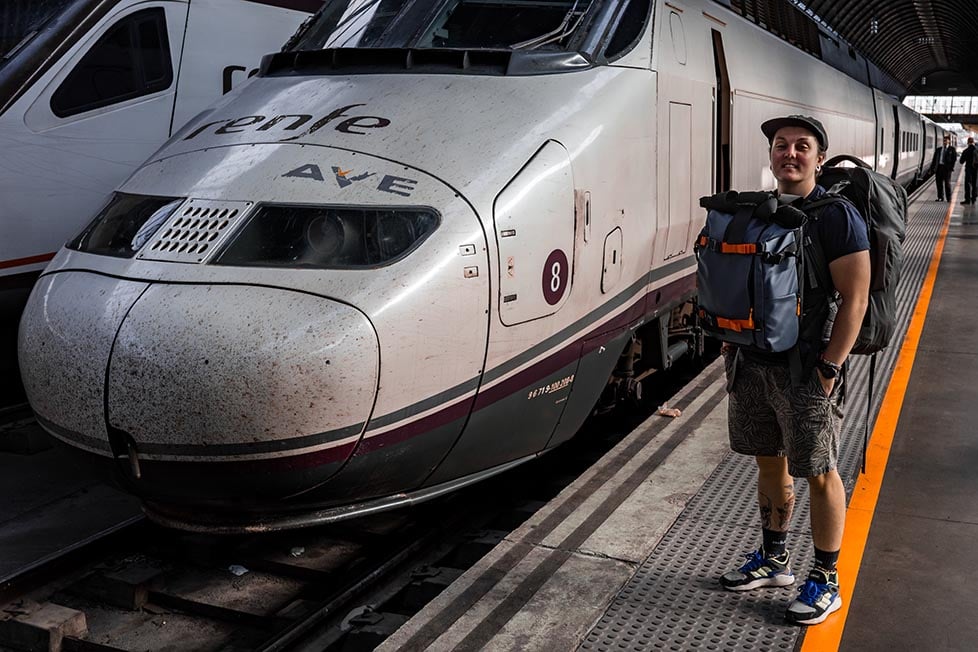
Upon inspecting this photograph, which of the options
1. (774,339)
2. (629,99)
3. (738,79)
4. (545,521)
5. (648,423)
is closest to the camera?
(774,339)

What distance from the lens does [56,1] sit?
6.66 meters

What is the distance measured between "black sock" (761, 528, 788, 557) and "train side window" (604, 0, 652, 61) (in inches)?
87.0

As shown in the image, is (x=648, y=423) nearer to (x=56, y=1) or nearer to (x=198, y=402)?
(x=198, y=402)

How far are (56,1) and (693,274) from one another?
4.32 meters

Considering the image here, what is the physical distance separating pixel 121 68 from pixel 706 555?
500 cm

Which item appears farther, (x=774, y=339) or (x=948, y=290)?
(x=948, y=290)

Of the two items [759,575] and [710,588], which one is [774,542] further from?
[710,588]

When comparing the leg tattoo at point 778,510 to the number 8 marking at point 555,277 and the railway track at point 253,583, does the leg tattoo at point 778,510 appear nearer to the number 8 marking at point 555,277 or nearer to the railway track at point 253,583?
the number 8 marking at point 555,277

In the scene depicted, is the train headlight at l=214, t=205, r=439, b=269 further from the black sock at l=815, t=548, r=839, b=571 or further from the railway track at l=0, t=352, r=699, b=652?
the black sock at l=815, t=548, r=839, b=571

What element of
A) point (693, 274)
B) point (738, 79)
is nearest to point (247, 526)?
point (693, 274)

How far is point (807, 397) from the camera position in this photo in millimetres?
3234

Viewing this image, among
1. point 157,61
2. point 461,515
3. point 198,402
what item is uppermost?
point 157,61

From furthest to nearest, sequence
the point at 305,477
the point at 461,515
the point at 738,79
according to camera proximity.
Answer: the point at 738,79 < the point at 461,515 < the point at 305,477

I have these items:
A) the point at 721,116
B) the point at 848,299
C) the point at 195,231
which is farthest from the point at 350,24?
the point at 848,299
